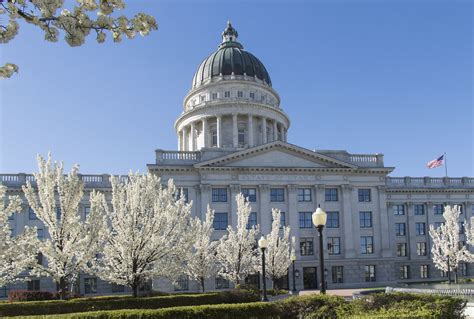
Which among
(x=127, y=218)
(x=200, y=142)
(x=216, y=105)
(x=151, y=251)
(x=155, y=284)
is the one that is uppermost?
(x=216, y=105)

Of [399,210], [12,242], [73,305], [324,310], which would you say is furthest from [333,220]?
[12,242]

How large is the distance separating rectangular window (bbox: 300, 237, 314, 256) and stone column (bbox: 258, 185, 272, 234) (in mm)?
4633

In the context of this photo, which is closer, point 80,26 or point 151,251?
point 80,26

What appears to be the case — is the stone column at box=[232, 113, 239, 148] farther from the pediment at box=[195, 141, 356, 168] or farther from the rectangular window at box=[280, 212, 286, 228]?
the rectangular window at box=[280, 212, 286, 228]

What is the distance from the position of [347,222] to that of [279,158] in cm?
1153

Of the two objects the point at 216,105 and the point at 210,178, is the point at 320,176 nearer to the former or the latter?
the point at 210,178

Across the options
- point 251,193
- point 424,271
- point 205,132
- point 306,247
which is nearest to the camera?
point 251,193

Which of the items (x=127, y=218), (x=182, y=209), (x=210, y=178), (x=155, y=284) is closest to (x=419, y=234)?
(x=210, y=178)

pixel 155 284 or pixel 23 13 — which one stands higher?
pixel 23 13

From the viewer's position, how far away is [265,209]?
192ft

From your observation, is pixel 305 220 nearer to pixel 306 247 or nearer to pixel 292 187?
pixel 306 247

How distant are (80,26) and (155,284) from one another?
49901mm

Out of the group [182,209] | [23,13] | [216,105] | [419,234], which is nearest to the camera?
[23,13]

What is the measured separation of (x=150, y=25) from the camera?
6375 millimetres
